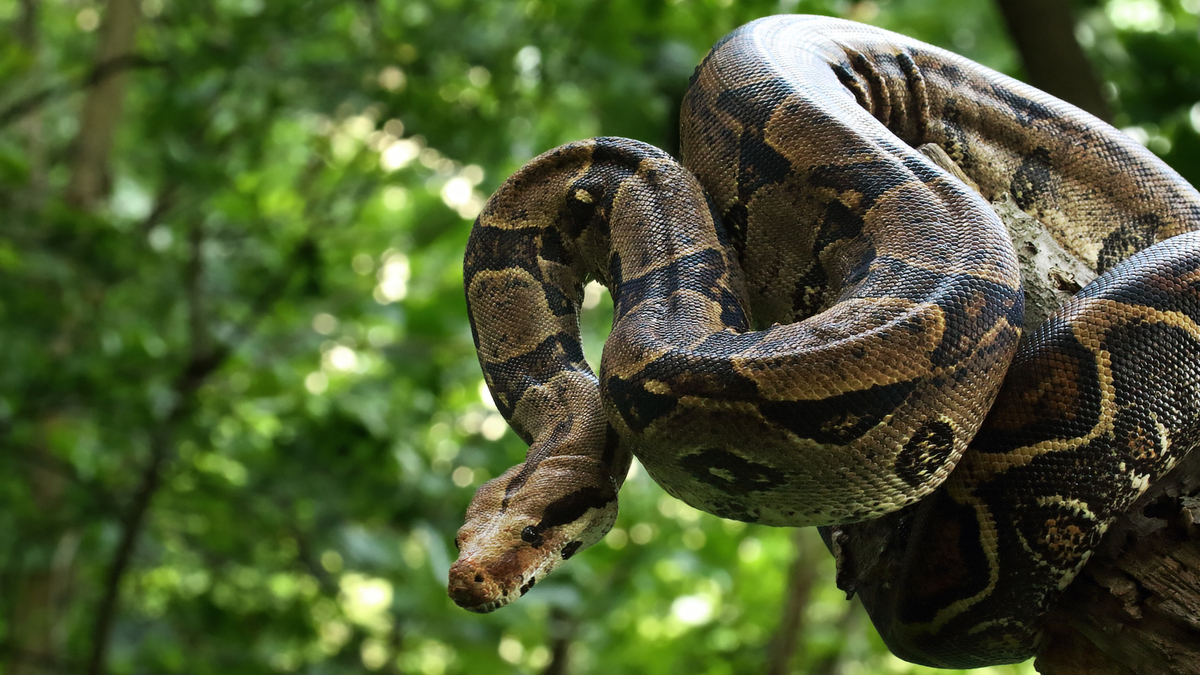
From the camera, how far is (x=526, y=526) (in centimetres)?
210

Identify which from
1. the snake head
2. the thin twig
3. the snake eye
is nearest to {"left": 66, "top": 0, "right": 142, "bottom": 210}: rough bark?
the thin twig

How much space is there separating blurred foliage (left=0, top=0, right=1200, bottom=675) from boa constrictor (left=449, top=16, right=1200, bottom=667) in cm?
119

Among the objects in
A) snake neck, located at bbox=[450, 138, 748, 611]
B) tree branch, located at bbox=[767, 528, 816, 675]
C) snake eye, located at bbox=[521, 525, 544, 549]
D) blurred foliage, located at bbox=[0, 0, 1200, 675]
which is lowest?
tree branch, located at bbox=[767, 528, 816, 675]

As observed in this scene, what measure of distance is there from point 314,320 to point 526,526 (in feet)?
11.0

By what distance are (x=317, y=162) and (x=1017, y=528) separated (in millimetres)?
6007

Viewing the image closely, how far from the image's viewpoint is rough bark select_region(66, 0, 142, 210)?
5.21 m

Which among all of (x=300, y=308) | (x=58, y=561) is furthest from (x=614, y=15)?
(x=58, y=561)

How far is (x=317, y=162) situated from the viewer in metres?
6.73

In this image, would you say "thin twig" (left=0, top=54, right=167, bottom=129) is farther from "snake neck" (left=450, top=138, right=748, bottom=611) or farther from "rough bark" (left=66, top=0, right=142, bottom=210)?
"snake neck" (left=450, top=138, right=748, bottom=611)

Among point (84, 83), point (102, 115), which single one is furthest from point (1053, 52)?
point (102, 115)

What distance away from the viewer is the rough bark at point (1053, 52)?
13.0ft

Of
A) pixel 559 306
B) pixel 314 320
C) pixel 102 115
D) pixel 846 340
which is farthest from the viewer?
pixel 102 115

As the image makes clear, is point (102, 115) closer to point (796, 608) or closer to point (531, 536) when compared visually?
point (531, 536)

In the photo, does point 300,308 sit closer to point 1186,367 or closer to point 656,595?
point 656,595
